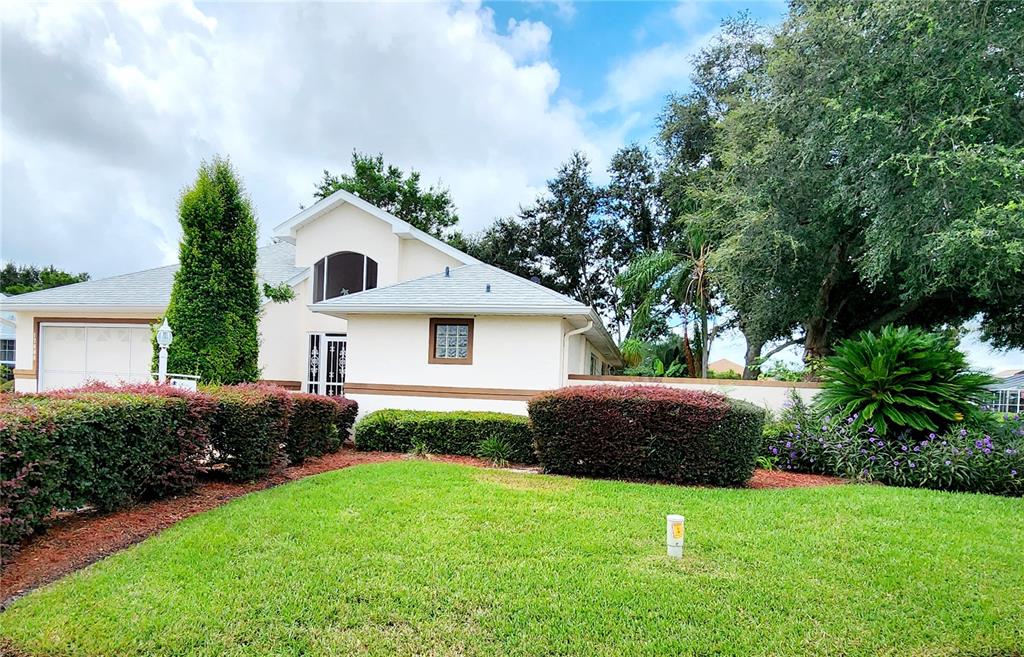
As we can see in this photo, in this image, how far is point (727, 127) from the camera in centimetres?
1473

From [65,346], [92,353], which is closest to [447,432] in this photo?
[92,353]

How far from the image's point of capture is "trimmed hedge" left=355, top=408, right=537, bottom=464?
9609 mm

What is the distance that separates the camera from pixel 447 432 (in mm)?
9961

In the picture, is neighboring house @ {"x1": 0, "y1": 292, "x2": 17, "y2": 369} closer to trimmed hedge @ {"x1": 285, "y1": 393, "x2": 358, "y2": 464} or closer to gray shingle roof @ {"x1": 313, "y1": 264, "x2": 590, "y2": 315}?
gray shingle roof @ {"x1": 313, "y1": 264, "x2": 590, "y2": 315}

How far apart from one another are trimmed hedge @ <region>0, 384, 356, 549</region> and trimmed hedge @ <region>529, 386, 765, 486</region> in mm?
3909

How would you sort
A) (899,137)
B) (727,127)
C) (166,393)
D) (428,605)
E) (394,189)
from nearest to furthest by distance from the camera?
(428,605) < (166,393) < (899,137) < (727,127) < (394,189)

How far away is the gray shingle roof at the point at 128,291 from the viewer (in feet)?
44.2

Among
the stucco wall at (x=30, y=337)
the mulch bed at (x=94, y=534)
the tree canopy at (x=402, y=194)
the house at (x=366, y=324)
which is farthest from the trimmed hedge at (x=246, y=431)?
the tree canopy at (x=402, y=194)

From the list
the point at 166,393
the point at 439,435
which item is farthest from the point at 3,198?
the point at 439,435

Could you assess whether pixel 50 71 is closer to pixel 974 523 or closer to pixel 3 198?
pixel 3 198

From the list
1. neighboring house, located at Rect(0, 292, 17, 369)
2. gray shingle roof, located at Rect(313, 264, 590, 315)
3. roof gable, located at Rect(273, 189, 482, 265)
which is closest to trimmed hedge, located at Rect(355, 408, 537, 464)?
gray shingle roof, located at Rect(313, 264, 590, 315)

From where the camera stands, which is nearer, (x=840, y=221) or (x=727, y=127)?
(x=840, y=221)

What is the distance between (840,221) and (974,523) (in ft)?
29.9

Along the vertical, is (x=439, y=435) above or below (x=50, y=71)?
below
